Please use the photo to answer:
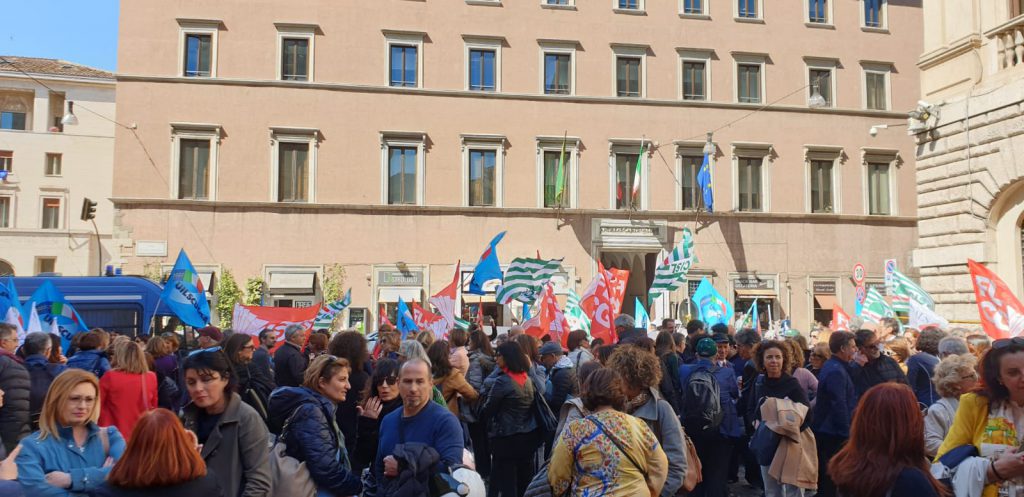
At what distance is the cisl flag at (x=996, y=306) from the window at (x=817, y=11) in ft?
71.1

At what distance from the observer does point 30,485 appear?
409 centimetres

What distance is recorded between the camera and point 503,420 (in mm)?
→ 7098

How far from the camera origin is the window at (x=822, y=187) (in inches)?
1171

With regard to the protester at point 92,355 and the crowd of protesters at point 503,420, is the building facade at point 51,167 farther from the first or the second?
the crowd of protesters at point 503,420

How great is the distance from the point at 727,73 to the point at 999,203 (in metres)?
15.6

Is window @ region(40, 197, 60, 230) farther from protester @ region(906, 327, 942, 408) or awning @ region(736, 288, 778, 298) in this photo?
protester @ region(906, 327, 942, 408)

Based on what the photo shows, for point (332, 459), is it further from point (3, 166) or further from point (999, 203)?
point (3, 166)

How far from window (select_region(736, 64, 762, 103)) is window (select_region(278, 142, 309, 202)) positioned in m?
15.5

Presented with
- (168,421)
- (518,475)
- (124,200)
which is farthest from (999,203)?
(124,200)

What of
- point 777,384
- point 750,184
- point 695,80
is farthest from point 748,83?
point 777,384

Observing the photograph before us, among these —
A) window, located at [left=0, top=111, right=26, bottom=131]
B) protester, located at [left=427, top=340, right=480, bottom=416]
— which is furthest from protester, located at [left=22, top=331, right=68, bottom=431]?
window, located at [left=0, top=111, right=26, bottom=131]

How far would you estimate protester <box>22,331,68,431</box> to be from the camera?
22.2 ft

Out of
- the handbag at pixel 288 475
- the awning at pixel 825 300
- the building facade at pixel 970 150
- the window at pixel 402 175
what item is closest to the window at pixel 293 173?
the window at pixel 402 175

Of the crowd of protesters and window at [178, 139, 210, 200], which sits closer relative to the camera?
the crowd of protesters
